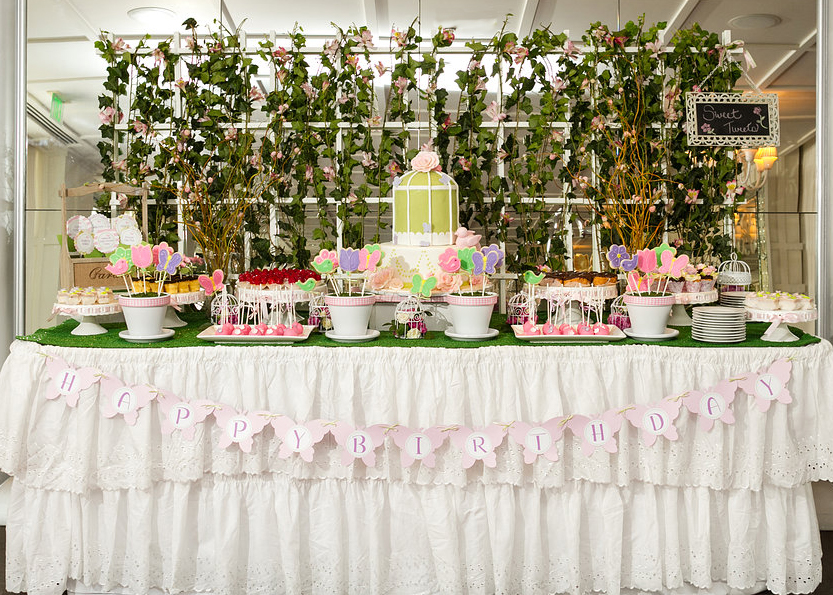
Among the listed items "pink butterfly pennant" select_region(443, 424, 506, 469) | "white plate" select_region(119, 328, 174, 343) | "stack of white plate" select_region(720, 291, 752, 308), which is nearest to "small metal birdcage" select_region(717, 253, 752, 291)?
"stack of white plate" select_region(720, 291, 752, 308)

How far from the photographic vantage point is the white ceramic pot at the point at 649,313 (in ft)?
8.48

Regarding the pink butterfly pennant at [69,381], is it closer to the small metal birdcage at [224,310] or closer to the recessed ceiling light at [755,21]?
the small metal birdcage at [224,310]

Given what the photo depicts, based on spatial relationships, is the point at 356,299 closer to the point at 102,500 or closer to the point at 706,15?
the point at 102,500

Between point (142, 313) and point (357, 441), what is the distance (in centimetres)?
93

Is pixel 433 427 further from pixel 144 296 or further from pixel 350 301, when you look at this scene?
pixel 144 296

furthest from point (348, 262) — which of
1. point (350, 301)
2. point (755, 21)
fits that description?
point (755, 21)

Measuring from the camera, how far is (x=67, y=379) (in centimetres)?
243

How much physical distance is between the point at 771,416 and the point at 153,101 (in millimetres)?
3076

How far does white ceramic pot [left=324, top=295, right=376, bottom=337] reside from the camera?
8.38 ft

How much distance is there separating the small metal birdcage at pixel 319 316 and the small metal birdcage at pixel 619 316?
113 centimetres

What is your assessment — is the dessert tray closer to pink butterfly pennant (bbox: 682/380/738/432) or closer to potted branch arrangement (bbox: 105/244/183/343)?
pink butterfly pennant (bbox: 682/380/738/432)

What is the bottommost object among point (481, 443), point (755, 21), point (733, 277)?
point (481, 443)

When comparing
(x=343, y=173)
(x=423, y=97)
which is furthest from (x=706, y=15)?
(x=343, y=173)

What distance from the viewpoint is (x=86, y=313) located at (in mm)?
2672
